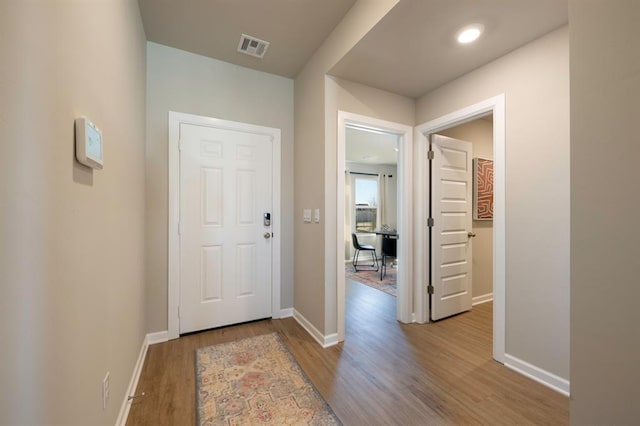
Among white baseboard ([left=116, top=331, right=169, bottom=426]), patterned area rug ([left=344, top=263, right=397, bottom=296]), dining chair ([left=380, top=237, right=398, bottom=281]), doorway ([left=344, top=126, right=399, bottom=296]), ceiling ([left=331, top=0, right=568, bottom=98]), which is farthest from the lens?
doorway ([left=344, top=126, right=399, bottom=296])

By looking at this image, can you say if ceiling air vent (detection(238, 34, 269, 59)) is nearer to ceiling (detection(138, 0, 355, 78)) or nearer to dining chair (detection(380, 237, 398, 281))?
ceiling (detection(138, 0, 355, 78))

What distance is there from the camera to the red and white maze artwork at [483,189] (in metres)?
3.30

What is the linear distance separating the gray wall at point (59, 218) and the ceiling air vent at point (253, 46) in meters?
1.05

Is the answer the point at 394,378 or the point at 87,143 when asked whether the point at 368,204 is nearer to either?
the point at 394,378

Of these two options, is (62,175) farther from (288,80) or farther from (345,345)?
(288,80)

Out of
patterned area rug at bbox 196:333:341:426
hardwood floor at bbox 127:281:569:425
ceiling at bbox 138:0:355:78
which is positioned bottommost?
hardwood floor at bbox 127:281:569:425

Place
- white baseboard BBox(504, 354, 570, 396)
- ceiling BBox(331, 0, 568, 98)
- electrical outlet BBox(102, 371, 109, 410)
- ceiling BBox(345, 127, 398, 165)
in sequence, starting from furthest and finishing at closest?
ceiling BBox(345, 127, 398, 165) < white baseboard BBox(504, 354, 570, 396) < ceiling BBox(331, 0, 568, 98) < electrical outlet BBox(102, 371, 109, 410)

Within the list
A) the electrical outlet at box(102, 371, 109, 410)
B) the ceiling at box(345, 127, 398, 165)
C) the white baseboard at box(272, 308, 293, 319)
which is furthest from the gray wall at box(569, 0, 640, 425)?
the ceiling at box(345, 127, 398, 165)

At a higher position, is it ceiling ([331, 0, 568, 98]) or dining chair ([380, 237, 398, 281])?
ceiling ([331, 0, 568, 98])

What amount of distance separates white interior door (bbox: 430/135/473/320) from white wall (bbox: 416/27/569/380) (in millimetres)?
780

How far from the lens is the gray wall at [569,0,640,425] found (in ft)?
2.62

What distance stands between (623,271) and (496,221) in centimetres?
140

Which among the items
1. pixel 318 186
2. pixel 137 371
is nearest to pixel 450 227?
pixel 318 186

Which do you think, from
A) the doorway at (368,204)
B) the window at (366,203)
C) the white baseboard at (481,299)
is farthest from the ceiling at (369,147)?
the white baseboard at (481,299)
